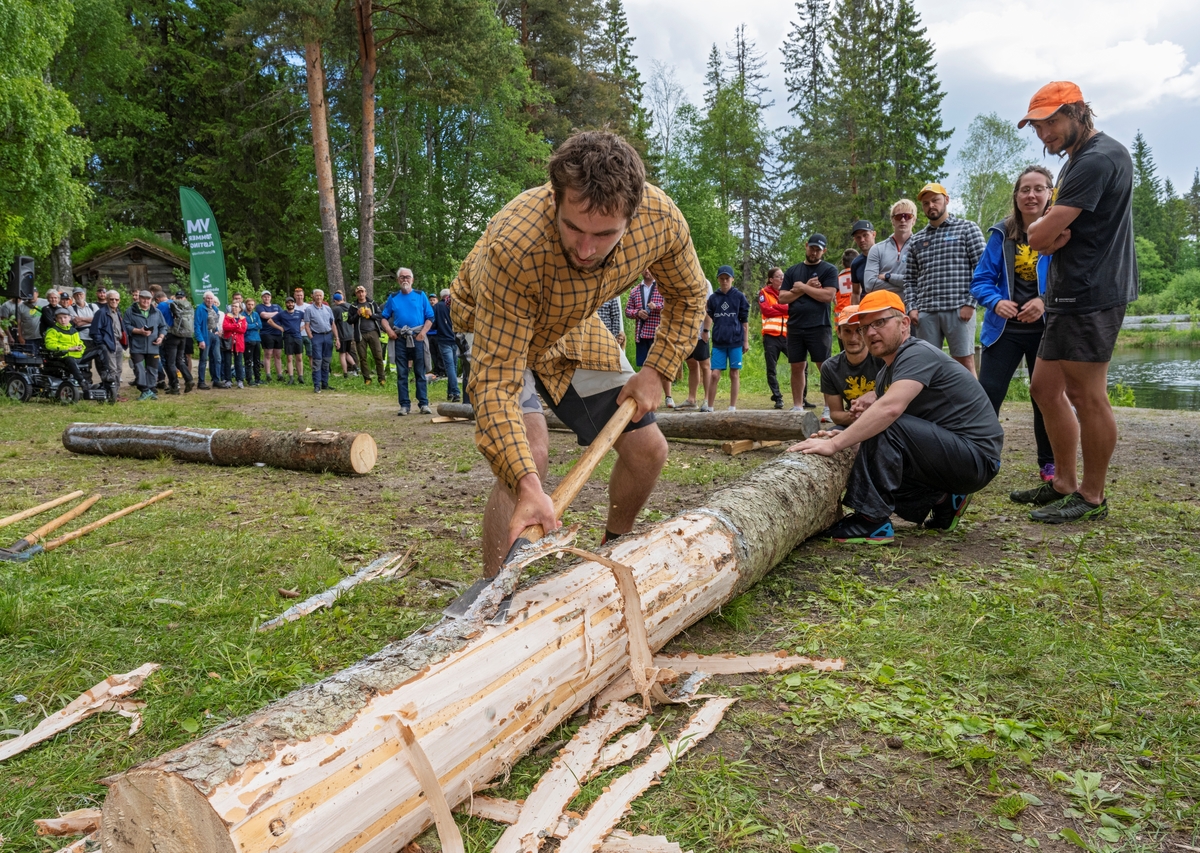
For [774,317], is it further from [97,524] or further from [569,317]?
[97,524]

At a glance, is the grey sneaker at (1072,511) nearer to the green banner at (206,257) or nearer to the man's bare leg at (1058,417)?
the man's bare leg at (1058,417)

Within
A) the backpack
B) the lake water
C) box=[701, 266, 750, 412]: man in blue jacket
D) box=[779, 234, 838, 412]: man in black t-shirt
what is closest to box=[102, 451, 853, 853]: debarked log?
box=[779, 234, 838, 412]: man in black t-shirt

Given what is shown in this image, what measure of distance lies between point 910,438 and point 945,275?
2.61 metres

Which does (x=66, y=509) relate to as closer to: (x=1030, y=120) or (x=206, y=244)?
(x=1030, y=120)

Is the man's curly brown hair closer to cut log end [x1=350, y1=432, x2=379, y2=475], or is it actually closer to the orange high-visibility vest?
cut log end [x1=350, y1=432, x2=379, y2=475]

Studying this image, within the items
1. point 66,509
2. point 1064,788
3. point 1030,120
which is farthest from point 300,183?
point 1064,788

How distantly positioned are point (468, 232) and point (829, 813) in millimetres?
27062

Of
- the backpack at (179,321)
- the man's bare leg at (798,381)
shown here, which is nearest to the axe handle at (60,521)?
the man's bare leg at (798,381)

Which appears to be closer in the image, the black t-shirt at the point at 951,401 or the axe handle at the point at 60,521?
the black t-shirt at the point at 951,401

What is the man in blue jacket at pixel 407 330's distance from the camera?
9695mm

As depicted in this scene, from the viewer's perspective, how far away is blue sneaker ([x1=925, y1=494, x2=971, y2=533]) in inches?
150

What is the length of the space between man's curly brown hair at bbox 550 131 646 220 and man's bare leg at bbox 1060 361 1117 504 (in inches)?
106

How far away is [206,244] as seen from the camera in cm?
1720

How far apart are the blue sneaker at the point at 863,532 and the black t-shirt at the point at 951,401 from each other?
1.86 feet
